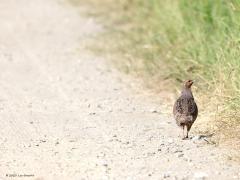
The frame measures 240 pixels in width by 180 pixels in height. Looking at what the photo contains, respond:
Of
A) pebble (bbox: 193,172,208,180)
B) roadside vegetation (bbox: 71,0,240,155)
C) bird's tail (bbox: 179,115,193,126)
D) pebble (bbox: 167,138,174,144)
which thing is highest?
roadside vegetation (bbox: 71,0,240,155)

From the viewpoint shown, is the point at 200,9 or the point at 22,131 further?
the point at 200,9

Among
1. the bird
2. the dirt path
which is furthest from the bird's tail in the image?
the dirt path

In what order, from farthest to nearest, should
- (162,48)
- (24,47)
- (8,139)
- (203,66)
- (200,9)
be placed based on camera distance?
(24,47), (162,48), (200,9), (203,66), (8,139)

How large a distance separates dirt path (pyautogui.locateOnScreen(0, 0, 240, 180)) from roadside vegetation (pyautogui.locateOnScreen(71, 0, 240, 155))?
1.27 ft

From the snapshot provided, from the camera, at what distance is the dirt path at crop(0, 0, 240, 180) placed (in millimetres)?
7254

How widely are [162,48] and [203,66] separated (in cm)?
167

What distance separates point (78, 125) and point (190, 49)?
247cm

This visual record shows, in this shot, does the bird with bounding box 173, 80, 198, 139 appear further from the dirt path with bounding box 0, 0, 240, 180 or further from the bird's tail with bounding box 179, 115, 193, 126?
the dirt path with bounding box 0, 0, 240, 180

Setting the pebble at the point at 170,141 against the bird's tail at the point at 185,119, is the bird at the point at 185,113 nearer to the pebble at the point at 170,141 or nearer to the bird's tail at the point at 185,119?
the bird's tail at the point at 185,119

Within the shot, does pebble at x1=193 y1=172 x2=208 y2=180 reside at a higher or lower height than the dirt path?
lower

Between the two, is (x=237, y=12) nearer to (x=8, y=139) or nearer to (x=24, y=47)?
(x=8, y=139)

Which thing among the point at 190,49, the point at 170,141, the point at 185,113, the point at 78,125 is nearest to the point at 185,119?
the point at 185,113

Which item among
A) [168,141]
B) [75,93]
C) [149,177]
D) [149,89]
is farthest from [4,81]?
[149,177]

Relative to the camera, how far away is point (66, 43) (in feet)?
42.8
